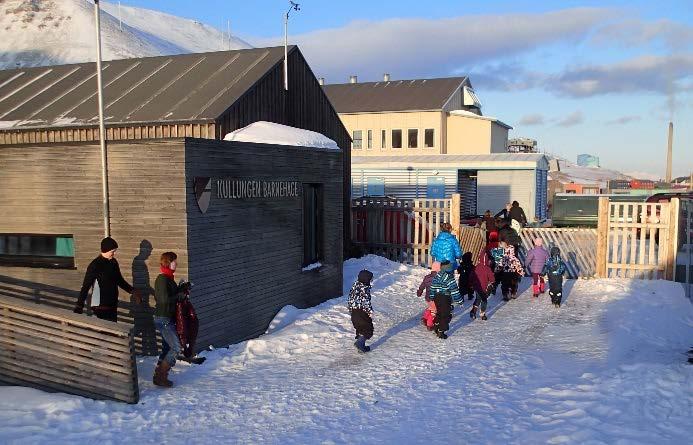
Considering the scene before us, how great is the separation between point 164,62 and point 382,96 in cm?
2768

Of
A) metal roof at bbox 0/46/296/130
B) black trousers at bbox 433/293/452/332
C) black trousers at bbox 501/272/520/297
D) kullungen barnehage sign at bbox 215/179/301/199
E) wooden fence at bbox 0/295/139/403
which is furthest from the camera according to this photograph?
black trousers at bbox 501/272/520/297

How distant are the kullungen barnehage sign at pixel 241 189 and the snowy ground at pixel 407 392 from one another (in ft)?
6.55

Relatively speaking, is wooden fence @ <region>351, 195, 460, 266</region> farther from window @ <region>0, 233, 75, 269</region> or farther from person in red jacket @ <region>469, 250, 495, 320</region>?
window @ <region>0, 233, 75, 269</region>

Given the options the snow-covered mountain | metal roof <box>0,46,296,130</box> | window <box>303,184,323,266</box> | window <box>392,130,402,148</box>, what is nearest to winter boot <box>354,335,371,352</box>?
window <box>303,184,323,266</box>

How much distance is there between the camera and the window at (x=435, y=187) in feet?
97.1

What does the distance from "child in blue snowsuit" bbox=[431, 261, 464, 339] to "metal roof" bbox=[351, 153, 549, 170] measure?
20.3 metres

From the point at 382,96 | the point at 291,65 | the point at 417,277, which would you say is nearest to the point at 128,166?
the point at 291,65

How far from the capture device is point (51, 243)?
345 inches

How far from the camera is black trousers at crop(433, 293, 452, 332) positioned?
956 cm

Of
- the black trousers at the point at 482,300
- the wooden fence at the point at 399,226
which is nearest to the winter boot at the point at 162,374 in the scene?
the black trousers at the point at 482,300

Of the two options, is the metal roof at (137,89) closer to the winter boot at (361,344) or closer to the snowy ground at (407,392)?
the snowy ground at (407,392)

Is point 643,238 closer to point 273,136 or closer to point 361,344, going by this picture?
point 361,344

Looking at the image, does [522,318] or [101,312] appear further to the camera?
[522,318]

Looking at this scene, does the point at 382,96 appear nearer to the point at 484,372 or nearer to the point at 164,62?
the point at 164,62
